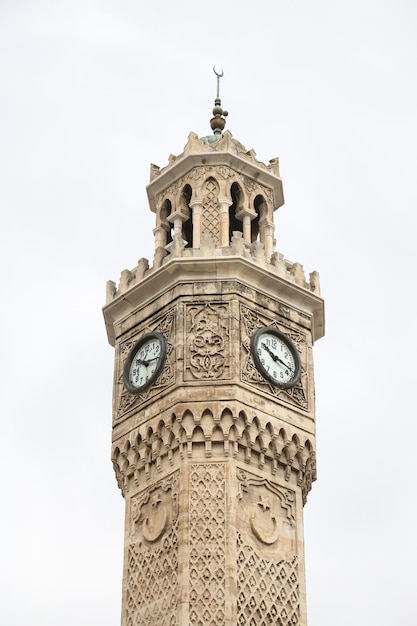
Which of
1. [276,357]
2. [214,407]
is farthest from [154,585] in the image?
[276,357]

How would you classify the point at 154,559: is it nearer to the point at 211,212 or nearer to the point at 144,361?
the point at 144,361

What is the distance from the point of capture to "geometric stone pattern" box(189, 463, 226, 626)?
29969 millimetres

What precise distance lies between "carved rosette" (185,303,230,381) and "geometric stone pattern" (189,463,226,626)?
1.93 metres

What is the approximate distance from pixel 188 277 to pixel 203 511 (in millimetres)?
5181

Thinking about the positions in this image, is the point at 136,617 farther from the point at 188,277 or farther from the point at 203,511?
the point at 188,277

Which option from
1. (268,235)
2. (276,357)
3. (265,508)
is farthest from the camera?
(268,235)

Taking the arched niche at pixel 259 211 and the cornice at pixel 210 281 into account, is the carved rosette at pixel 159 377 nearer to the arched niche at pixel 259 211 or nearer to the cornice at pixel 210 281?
the cornice at pixel 210 281

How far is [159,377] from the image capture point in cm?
3284

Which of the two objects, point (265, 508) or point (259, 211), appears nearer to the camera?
point (265, 508)

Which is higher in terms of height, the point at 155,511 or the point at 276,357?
the point at 276,357

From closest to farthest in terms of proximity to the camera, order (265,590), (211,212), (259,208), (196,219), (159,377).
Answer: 1. (265,590)
2. (159,377)
3. (196,219)
4. (211,212)
5. (259,208)

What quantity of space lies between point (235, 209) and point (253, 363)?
14.6ft

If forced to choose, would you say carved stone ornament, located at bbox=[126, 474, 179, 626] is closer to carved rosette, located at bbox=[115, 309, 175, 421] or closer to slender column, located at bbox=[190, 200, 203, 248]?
carved rosette, located at bbox=[115, 309, 175, 421]

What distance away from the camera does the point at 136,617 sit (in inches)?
1222
